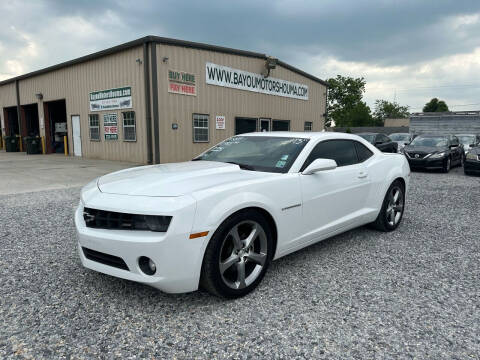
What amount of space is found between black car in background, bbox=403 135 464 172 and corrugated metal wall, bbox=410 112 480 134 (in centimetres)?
1092

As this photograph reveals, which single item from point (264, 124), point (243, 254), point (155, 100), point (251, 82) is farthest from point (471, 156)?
point (243, 254)

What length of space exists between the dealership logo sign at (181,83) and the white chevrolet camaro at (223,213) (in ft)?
34.8

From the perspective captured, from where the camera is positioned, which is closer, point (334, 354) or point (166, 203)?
point (334, 354)

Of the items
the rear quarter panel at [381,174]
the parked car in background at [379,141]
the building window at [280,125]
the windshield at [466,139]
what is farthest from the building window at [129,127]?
the windshield at [466,139]

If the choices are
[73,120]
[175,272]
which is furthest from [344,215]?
[73,120]

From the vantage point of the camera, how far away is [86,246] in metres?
2.88

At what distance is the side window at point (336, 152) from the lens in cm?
388

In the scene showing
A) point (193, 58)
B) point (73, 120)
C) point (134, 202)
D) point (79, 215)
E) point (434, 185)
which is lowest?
point (434, 185)

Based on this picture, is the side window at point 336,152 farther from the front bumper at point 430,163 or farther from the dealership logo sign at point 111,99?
the dealership logo sign at point 111,99

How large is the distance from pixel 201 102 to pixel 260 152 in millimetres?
11911

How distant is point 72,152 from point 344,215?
58.5ft

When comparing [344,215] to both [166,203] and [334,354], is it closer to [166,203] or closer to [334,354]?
[334,354]

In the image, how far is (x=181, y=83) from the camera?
14.4 meters

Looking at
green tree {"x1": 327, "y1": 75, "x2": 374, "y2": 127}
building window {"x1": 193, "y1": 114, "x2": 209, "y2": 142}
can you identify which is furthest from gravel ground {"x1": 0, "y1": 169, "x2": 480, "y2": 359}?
green tree {"x1": 327, "y1": 75, "x2": 374, "y2": 127}
